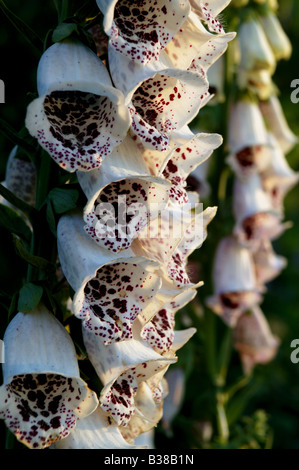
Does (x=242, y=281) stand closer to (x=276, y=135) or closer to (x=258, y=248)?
(x=258, y=248)

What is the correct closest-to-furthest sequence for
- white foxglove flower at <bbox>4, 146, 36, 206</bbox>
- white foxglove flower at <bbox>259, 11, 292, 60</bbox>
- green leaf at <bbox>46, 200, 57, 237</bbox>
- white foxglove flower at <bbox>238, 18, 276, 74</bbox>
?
green leaf at <bbox>46, 200, 57, 237</bbox> < white foxglove flower at <bbox>4, 146, 36, 206</bbox> < white foxglove flower at <bbox>238, 18, 276, 74</bbox> < white foxglove flower at <bbox>259, 11, 292, 60</bbox>

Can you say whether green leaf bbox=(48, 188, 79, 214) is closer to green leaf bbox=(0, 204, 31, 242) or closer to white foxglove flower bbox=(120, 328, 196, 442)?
green leaf bbox=(0, 204, 31, 242)

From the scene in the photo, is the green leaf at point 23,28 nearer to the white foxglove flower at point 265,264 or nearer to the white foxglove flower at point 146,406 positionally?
the white foxglove flower at point 146,406

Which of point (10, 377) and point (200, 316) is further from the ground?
point (10, 377)

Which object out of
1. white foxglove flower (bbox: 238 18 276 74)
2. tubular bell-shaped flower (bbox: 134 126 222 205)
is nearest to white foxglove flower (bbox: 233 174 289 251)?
white foxglove flower (bbox: 238 18 276 74)

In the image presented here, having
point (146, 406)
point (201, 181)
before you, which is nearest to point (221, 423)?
point (201, 181)

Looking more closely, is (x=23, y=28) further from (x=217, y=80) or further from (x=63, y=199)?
(x=217, y=80)

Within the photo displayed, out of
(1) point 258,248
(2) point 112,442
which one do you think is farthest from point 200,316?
(2) point 112,442

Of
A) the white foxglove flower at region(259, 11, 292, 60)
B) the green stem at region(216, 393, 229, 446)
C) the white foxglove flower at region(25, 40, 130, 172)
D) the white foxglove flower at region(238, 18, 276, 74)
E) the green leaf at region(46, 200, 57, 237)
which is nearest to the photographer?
the white foxglove flower at region(25, 40, 130, 172)
